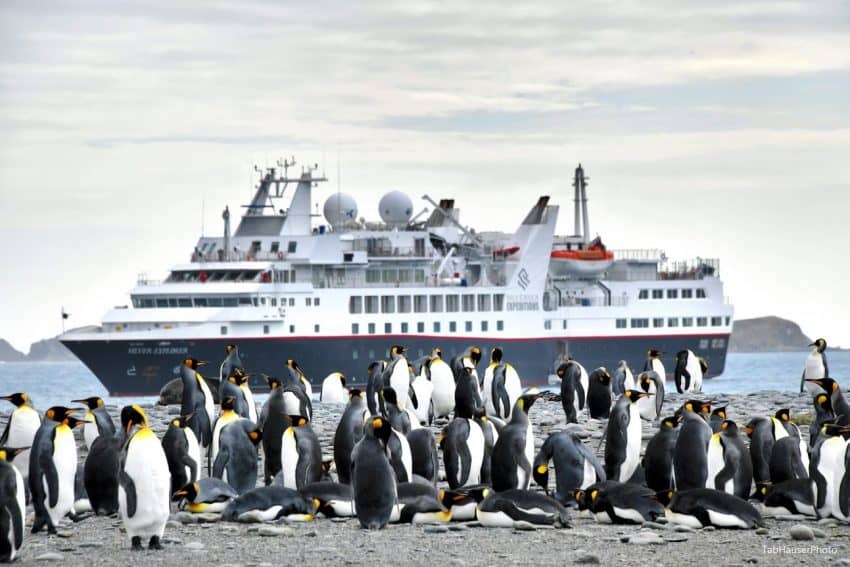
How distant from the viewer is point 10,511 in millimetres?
10305

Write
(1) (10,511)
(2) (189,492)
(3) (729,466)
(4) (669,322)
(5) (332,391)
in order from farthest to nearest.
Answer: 1. (4) (669,322)
2. (5) (332,391)
3. (3) (729,466)
4. (2) (189,492)
5. (1) (10,511)

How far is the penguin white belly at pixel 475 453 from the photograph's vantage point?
13.7 meters

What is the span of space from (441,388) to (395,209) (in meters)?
40.6

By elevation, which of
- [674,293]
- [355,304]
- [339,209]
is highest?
[339,209]

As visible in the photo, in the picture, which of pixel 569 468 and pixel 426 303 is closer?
pixel 569 468

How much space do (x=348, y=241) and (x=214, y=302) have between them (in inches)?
225

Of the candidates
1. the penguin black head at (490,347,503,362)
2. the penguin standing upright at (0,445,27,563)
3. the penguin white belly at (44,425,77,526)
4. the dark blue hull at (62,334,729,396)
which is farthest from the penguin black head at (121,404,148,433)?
the dark blue hull at (62,334,729,396)

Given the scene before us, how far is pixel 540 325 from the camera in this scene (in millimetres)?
61750

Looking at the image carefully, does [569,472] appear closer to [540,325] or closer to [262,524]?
[262,524]

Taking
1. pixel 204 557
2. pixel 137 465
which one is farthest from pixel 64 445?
pixel 204 557

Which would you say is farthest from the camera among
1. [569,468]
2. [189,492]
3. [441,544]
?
[569,468]

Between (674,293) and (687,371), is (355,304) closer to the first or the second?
(674,293)

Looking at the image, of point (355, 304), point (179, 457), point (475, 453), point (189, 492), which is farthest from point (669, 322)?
point (189, 492)

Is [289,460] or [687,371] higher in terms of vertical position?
[687,371]
